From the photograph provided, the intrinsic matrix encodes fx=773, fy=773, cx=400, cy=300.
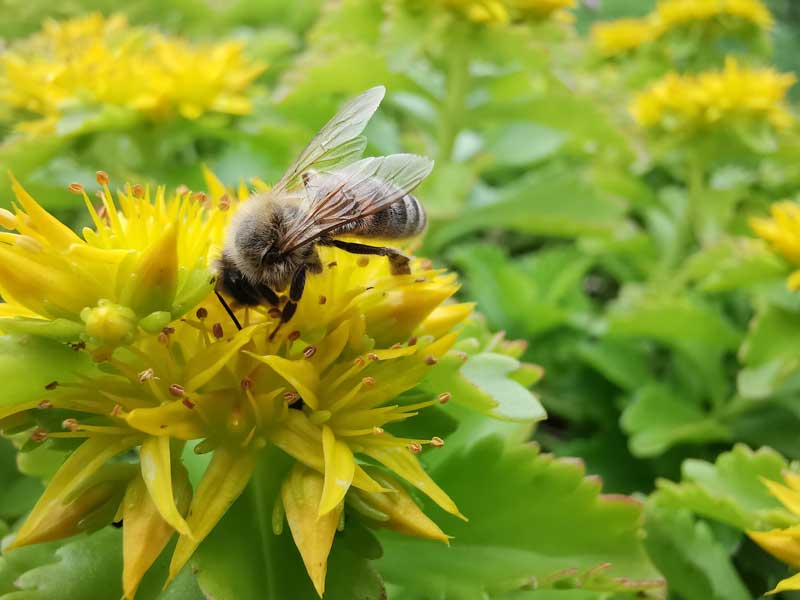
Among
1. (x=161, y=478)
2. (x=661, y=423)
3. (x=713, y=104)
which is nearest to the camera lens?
(x=161, y=478)

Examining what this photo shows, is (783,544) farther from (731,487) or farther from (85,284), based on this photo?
(85,284)

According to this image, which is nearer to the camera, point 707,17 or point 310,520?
point 310,520

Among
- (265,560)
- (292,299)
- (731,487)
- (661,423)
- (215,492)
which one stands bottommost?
(661,423)

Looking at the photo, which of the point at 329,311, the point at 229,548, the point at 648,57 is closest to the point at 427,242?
the point at 329,311

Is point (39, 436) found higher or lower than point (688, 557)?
higher

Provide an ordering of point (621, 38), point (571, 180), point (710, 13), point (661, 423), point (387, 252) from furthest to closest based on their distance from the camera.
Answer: point (621, 38), point (710, 13), point (571, 180), point (661, 423), point (387, 252)

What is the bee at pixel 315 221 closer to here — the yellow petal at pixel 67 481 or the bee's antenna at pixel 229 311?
the bee's antenna at pixel 229 311

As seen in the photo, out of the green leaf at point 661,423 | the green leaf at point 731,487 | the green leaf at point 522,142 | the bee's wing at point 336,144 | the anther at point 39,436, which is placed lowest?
the green leaf at point 661,423

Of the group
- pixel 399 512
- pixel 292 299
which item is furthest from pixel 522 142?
pixel 399 512

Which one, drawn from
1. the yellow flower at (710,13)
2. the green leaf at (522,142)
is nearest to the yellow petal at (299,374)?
the green leaf at (522,142)
